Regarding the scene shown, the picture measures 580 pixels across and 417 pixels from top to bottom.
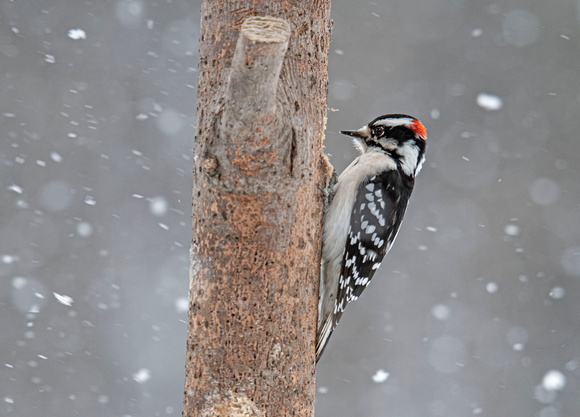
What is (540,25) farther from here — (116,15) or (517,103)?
(116,15)

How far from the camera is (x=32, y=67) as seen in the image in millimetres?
5566

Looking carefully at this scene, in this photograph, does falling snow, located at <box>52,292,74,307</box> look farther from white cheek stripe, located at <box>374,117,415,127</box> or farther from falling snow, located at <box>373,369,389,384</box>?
white cheek stripe, located at <box>374,117,415,127</box>

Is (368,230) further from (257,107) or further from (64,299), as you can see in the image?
(64,299)

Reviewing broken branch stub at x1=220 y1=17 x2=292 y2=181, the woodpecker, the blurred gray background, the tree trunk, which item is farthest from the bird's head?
Answer: the blurred gray background

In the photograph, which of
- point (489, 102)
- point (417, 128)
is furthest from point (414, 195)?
point (417, 128)

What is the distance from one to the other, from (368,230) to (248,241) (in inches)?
34.8

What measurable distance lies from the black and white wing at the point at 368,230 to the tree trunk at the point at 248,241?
553 mm

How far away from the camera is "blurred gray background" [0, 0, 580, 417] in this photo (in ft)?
18.3

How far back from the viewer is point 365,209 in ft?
7.80

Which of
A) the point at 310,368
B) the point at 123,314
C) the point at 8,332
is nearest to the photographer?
the point at 310,368

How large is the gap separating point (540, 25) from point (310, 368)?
17.8 ft

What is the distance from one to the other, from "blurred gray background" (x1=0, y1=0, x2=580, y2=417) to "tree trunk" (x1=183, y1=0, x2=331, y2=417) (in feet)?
12.8

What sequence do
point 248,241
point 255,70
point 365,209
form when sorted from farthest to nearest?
point 365,209
point 248,241
point 255,70

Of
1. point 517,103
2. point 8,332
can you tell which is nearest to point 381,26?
point 517,103
